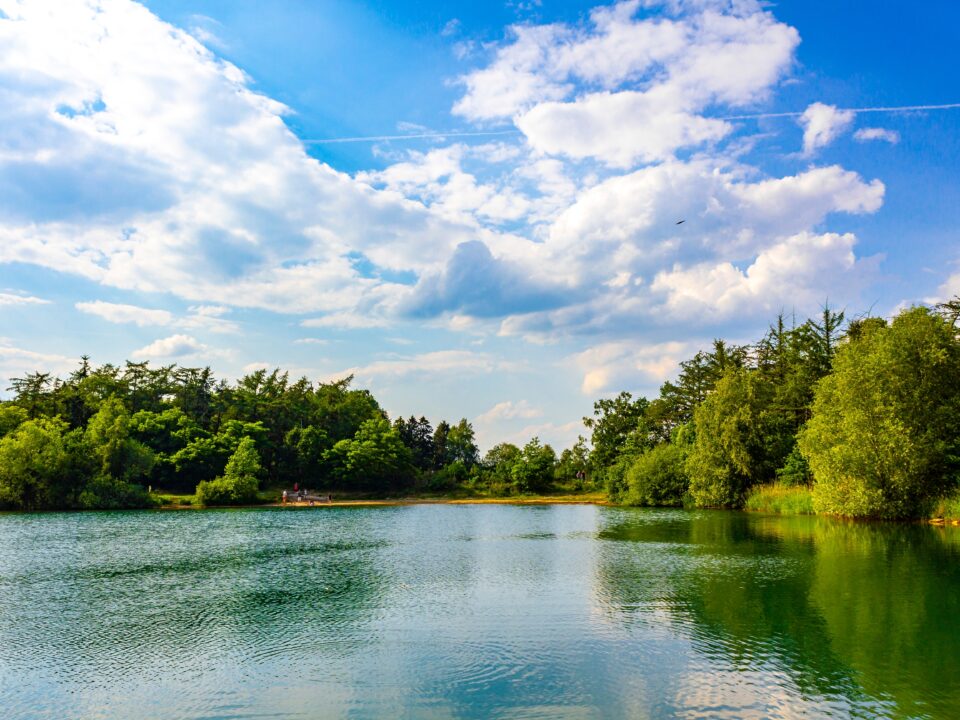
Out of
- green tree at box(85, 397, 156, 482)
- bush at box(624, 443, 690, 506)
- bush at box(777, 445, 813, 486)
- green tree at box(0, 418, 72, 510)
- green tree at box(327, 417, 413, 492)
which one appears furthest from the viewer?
green tree at box(327, 417, 413, 492)

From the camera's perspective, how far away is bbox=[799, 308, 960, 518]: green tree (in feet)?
155

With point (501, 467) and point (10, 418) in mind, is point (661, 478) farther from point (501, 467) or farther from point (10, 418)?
point (10, 418)

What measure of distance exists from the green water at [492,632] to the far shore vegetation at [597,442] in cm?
1202

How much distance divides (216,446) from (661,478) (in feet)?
231

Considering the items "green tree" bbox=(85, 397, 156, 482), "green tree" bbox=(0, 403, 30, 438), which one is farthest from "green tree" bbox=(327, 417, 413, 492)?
"green tree" bbox=(0, 403, 30, 438)

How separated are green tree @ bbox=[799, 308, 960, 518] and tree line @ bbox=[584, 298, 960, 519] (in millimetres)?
81

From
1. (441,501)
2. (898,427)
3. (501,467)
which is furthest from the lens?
(501,467)

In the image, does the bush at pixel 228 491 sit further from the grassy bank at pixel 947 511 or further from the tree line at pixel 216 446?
the grassy bank at pixel 947 511

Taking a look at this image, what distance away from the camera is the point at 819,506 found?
53156 millimetres

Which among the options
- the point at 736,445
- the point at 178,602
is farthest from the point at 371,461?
the point at 178,602

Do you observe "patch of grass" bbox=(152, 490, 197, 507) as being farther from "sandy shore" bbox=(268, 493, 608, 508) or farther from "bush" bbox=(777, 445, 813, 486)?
"bush" bbox=(777, 445, 813, 486)

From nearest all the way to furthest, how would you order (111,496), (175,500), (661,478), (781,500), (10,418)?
(781,500), (661,478), (111,496), (175,500), (10,418)

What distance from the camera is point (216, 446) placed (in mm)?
109688

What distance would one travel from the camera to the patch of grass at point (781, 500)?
203 ft
